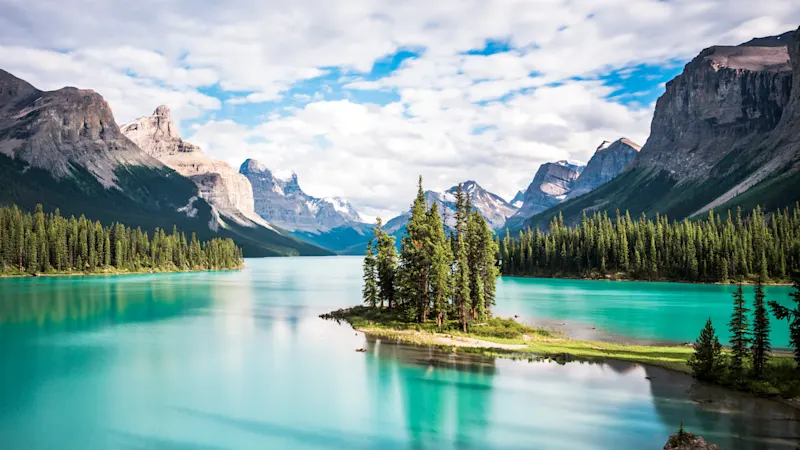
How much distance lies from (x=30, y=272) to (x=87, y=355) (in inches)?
4913

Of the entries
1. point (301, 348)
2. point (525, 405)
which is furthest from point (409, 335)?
point (525, 405)

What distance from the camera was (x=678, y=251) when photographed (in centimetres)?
15912

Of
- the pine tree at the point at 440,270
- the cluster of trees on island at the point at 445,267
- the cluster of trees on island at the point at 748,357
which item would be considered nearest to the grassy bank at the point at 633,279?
the cluster of trees on island at the point at 445,267

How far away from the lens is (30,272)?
152 metres

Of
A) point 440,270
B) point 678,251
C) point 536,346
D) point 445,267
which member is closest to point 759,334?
point 536,346

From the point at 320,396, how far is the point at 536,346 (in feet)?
82.0

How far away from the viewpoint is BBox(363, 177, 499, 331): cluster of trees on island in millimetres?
65438

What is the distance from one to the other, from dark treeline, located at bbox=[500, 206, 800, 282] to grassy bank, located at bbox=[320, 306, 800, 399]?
105 meters

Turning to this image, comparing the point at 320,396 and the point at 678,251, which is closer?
the point at 320,396

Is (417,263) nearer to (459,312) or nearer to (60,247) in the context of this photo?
(459,312)

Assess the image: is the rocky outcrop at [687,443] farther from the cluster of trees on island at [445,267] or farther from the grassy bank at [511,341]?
the cluster of trees on island at [445,267]

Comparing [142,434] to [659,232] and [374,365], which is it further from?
[659,232]

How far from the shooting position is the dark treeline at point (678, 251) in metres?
144

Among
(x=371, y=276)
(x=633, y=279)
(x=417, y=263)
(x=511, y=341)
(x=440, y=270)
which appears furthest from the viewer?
(x=633, y=279)
